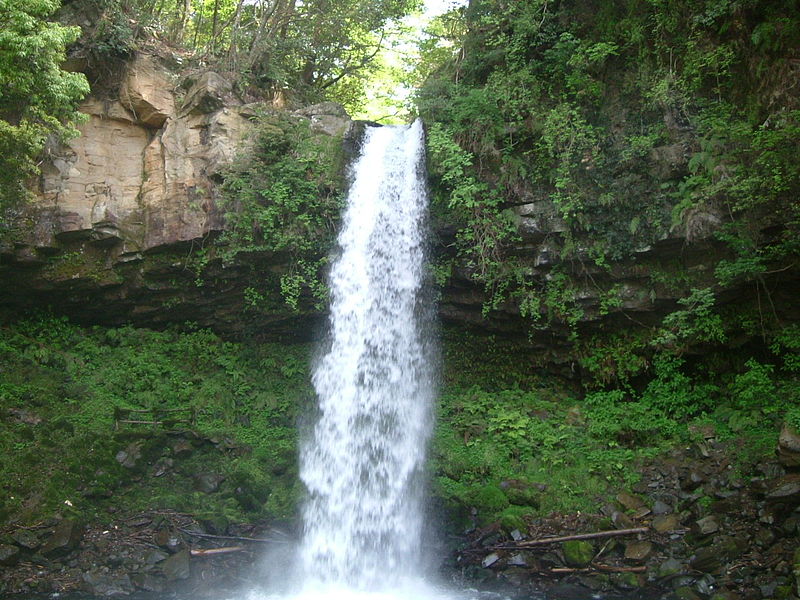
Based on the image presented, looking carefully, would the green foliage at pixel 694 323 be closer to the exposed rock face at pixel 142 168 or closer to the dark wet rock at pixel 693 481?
the dark wet rock at pixel 693 481

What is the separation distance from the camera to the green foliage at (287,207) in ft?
34.8

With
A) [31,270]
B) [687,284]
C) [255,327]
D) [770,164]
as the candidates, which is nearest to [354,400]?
[255,327]

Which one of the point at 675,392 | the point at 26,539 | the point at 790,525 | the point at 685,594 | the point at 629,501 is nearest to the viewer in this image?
the point at 685,594

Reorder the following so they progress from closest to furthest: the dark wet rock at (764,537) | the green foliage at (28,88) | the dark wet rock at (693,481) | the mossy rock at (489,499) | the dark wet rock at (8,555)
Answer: the dark wet rock at (764,537) → the dark wet rock at (8,555) → the dark wet rock at (693,481) → the mossy rock at (489,499) → the green foliage at (28,88)

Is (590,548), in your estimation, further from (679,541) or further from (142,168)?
(142,168)

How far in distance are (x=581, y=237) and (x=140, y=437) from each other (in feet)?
25.9

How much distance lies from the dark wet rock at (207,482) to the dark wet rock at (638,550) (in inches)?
235

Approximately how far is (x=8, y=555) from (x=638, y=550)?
7.85 m

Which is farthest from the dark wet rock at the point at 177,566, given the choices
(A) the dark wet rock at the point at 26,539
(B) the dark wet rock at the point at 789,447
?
(B) the dark wet rock at the point at 789,447

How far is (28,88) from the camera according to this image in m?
9.15

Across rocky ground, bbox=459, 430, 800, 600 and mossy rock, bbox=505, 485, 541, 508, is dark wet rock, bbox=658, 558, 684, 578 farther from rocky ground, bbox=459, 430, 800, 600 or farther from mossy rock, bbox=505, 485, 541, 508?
mossy rock, bbox=505, 485, 541, 508

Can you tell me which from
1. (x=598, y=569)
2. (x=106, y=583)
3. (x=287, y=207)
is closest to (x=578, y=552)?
(x=598, y=569)

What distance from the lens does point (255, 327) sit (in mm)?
11875

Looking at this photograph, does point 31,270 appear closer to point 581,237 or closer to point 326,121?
point 326,121
